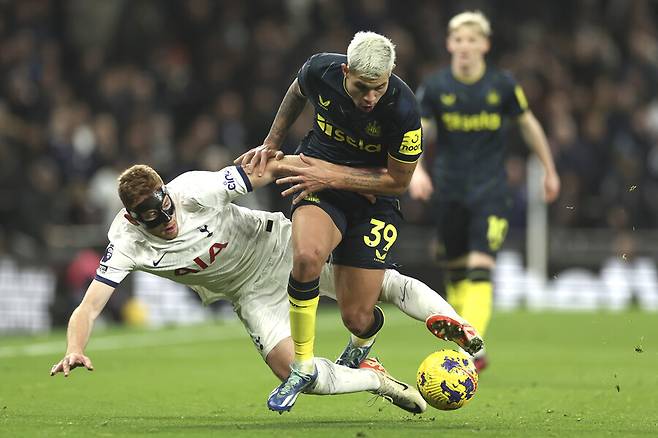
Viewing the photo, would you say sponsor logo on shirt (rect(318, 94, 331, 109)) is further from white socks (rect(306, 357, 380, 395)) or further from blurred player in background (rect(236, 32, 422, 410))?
white socks (rect(306, 357, 380, 395))

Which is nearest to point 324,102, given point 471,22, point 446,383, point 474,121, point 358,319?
point 358,319

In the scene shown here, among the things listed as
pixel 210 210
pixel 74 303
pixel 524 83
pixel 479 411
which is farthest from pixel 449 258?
pixel 524 83

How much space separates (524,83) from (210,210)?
42.5 ft

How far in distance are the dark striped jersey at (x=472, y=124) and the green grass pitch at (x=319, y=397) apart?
152cm

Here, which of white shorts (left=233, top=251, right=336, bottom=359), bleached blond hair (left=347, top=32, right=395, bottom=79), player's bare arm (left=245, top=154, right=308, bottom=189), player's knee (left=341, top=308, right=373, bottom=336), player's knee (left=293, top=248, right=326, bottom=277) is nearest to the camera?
bleached blond hair (left=347, top=32, right=395, bottom=79)

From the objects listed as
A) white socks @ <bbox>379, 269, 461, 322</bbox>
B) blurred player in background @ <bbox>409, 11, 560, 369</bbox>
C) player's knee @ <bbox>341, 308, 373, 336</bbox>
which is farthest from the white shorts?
blurred player in background @ <bbox>409, 11, 560, 369</bbox>

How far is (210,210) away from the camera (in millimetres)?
7926

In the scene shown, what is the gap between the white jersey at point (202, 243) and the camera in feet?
25.2

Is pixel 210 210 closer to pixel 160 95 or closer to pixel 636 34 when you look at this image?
pixel 160 95

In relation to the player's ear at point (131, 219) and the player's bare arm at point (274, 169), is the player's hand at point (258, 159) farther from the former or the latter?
the player's ear at point (131, 219)

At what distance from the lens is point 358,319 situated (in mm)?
8117

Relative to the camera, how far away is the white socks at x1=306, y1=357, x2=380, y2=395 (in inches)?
305

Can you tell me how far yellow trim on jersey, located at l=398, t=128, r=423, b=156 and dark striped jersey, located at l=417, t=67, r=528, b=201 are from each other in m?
3.13

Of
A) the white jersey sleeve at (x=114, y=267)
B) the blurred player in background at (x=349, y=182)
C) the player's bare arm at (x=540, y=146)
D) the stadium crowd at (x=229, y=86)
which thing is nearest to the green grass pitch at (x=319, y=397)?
the blurred player in background at (x=349, y=182)
